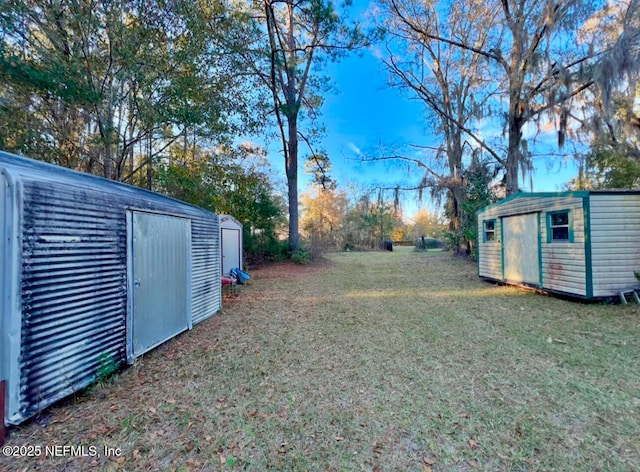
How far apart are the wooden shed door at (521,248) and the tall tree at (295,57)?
7833mm

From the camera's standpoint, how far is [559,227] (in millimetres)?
5621

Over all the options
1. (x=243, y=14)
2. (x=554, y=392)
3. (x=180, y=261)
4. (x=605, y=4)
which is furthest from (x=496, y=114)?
(x=180, y=261)

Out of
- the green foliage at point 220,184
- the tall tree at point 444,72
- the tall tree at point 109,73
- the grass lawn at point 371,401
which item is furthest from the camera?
the tall tree at point 444,72

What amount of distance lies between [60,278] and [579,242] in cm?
742

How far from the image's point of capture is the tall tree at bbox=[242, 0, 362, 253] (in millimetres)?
9188

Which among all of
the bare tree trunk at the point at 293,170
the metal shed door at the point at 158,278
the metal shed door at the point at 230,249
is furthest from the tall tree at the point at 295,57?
the metal shed door at the point at 158,278

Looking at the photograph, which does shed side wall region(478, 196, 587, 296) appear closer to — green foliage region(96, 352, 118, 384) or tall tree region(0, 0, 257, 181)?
green foliage region(96, 352, 118, 384)

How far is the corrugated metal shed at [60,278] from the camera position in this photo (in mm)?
1817

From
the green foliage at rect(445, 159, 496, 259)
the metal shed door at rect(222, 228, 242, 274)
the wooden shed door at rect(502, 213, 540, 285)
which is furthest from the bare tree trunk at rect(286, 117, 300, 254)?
the green foliage at rect(445, 159, 496, 259)

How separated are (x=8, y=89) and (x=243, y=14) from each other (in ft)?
19.2

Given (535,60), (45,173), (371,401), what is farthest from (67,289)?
(535,60)

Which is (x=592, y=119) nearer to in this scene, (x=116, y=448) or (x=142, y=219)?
(x=142, y=219)

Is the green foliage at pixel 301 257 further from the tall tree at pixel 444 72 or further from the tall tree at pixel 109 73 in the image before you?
the tall tree at pixel 444 72

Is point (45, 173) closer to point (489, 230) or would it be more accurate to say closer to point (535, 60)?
point (489, 230)
